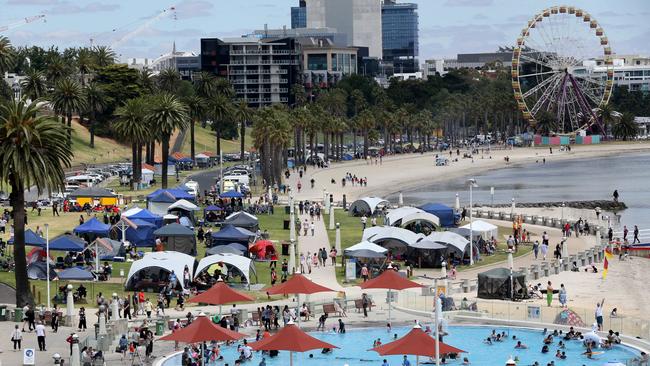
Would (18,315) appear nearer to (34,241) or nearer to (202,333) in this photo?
(202,333)

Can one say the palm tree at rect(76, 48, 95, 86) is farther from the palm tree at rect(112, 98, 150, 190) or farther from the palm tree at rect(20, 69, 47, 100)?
the palm tree at rect(112, 98, 150, 190)

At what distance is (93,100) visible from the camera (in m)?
140

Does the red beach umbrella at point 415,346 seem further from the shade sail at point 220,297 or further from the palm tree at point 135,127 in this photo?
the palm tree at point 135,127

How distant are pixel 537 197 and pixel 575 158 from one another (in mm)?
66822

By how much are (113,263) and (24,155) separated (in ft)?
44.3

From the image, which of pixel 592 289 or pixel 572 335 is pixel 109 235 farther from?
pixel 572 335

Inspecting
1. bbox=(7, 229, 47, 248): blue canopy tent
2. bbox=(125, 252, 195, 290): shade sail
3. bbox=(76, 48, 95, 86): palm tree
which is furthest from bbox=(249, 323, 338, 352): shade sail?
bbox=(76, 48, 95, 86): palm tree

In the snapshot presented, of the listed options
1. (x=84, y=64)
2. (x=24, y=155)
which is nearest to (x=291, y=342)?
(x=24, y=155)

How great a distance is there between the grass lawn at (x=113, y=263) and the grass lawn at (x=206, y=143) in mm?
75995

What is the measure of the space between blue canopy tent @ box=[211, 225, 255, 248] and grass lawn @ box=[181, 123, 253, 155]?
95.9 m

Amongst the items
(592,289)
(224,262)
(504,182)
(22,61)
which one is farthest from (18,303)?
(22,61)

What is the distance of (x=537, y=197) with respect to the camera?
12325cm

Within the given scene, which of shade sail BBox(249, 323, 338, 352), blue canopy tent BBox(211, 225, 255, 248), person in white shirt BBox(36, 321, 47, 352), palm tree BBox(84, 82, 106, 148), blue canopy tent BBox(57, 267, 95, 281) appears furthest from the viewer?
palm tree BBox(84, 82, 106, 148)

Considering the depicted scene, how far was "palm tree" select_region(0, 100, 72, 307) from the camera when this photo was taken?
47.8m
